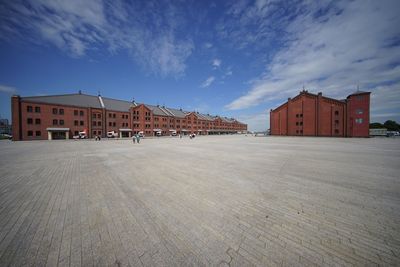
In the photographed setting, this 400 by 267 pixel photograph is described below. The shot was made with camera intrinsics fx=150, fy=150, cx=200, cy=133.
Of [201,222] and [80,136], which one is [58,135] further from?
[201,222]

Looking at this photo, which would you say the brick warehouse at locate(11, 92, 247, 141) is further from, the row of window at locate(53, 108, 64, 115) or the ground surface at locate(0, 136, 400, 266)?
the ground surface at locate(0, 136, 400, 266)

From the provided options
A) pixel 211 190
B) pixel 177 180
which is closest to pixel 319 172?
pixel 211 190

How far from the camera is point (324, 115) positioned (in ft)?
142

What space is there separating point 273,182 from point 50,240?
21.9 feet

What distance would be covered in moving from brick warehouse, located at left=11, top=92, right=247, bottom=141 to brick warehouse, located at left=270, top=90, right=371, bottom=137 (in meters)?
48.5

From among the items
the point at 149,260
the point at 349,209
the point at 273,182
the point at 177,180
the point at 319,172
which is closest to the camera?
the point at 149,260

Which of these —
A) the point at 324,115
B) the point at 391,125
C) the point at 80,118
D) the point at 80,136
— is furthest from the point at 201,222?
the point at 391,125

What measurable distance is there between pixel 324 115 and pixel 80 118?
234ft

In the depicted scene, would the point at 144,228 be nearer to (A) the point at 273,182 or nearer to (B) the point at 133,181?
(B) the point at 133,181

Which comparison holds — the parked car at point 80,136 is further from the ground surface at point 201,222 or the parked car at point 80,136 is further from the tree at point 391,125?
the tree at point 391,125

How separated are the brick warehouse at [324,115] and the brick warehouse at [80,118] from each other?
1910 inches

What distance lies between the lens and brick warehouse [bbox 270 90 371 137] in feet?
130

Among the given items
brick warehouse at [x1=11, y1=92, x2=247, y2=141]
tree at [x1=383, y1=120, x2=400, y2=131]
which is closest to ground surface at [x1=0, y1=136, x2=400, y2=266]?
brick warehouse at [x1=11, y1=92, x2=247, y2=141]

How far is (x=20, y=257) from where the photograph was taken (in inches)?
99.2
